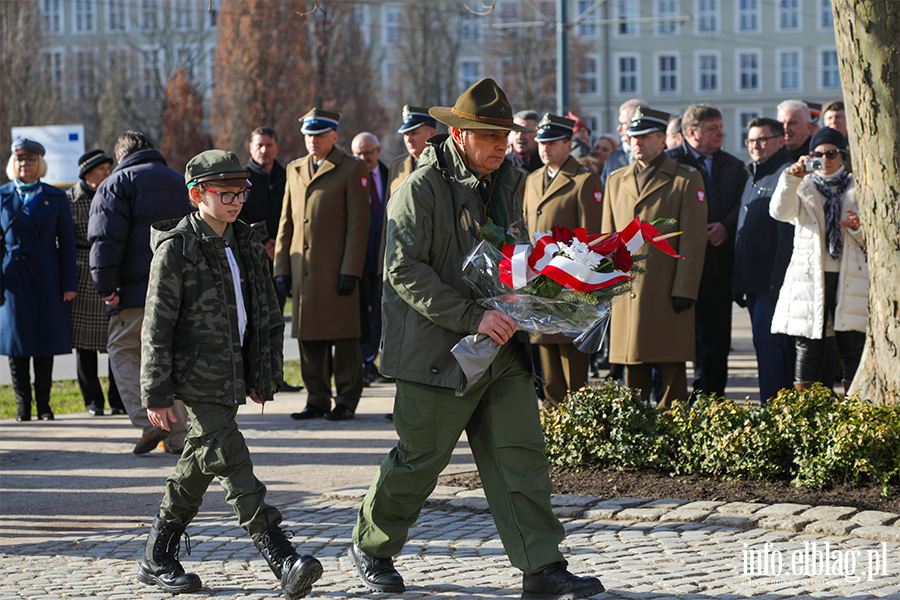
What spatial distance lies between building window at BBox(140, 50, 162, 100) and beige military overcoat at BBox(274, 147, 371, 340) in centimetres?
4583

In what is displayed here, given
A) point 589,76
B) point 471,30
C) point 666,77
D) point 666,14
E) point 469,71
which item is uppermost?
point 666,14

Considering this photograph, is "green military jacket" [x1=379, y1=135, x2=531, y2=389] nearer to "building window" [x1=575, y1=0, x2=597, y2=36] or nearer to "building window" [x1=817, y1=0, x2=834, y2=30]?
"building window" [x1=575, y1=0, x2=597, y2=36]

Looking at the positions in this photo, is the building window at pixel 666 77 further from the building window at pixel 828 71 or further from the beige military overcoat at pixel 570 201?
the beige military overcoat at pixel 570 201

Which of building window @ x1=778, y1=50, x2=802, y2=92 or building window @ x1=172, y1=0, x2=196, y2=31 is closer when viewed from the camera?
building window @ x1=172, y1=0, x2=196, y2=31

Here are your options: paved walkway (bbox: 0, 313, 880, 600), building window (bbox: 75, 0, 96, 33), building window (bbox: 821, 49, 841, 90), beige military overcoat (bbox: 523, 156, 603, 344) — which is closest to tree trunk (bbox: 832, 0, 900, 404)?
paved walkway (bbox: 0, 313, 880, 600)

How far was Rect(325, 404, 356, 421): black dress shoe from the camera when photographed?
921 centimetres

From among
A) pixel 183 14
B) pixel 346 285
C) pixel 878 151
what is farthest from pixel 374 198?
pixel 183 14

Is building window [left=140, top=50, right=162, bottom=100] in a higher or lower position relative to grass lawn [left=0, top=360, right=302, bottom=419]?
higher

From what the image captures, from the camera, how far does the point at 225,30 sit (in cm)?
4209

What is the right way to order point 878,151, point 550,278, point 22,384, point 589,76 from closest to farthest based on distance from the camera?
point 550,278 < point 878,151 < point 22,384 < point 589,76

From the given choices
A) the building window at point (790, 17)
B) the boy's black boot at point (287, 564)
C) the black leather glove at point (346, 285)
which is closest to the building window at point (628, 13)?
the building window at point (790, 17)

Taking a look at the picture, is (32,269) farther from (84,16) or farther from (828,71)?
(828,71)

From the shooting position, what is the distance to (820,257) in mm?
7707

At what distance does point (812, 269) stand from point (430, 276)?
4.18m
